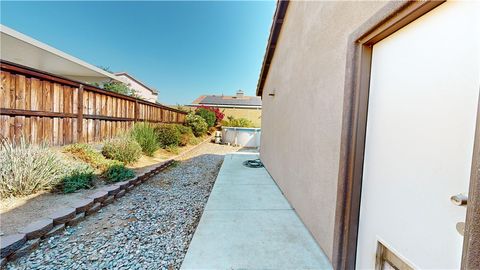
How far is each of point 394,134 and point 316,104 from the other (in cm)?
125

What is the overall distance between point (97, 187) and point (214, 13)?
36.8ft

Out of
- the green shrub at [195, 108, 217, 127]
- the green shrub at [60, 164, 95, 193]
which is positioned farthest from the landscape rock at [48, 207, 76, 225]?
the green shrub at [195, 108, 217, 127]

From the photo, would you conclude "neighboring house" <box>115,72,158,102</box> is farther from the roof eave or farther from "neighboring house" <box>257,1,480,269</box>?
"neighboring house" <box>257,1,480,269</box>

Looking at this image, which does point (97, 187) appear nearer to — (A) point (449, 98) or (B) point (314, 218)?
(B) point (314, 218)

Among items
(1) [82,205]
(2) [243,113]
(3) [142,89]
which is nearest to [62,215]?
(1) [82,205]

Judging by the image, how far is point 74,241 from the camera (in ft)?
8.44

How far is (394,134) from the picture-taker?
1560mm

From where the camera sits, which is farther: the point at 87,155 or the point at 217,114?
the point at 217,114

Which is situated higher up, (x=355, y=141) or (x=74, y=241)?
(x=355, y=141)

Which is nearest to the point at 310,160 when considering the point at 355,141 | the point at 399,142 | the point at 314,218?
the point at 314,218

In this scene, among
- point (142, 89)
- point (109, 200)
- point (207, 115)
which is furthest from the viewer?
point (142, 89)

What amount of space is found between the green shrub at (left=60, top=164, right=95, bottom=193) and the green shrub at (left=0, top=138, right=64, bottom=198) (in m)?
0.13

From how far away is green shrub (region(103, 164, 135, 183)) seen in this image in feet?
14.6

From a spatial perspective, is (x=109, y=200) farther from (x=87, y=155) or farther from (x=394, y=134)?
(x=394, y=134)
